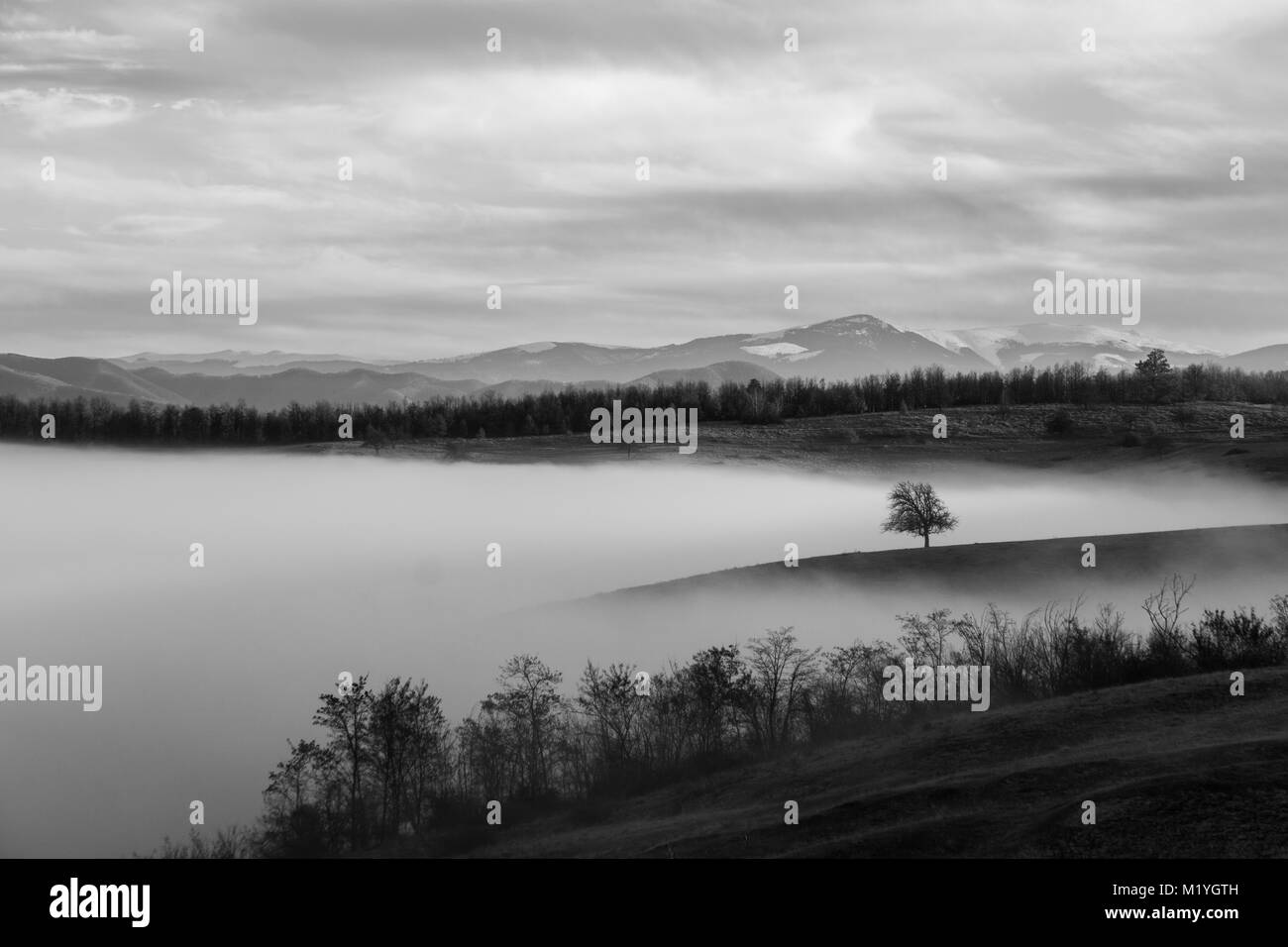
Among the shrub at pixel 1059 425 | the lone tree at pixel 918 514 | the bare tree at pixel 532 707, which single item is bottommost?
the bare tree at pixel 532 707

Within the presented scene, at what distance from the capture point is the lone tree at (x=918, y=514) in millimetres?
115750

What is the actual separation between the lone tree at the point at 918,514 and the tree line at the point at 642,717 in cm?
1702

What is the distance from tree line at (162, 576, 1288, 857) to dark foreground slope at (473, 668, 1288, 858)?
13.0 m

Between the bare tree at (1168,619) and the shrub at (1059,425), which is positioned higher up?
the shrub at (1059,425)

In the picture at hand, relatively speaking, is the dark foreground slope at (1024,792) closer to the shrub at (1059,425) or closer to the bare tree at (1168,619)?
the bare tree at (1168,619)

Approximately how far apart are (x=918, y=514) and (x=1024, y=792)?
76.1 m

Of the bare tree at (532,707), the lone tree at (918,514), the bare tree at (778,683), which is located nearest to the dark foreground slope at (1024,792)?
the bare tree at (532,707)

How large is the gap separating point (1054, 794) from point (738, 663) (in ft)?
185

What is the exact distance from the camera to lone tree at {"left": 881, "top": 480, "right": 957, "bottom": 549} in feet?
380

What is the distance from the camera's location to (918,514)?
11569 centimetres

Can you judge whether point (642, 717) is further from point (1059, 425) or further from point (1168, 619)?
point (1059, 425)

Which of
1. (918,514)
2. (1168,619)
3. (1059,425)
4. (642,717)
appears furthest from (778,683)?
(1059,425)

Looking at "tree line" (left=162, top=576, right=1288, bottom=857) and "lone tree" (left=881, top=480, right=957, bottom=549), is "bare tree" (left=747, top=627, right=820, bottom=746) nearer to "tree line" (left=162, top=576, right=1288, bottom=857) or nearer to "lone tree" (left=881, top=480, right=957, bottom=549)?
"tree line" (left=162, top=576, right=1288, bottom=857)
